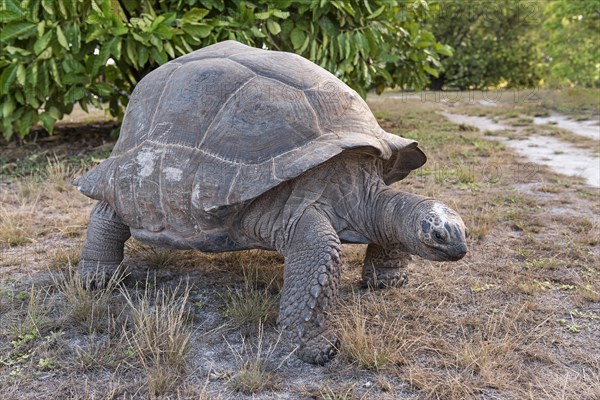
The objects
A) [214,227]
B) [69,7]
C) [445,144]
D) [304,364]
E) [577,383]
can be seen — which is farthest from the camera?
[445,144]

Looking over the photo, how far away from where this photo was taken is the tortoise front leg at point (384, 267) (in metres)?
3.40

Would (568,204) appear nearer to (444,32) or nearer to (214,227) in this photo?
(214,227)

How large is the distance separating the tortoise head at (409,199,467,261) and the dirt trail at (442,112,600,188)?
12.7 feet

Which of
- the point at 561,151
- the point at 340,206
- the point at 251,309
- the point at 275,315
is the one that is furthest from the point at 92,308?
the point at 561,151

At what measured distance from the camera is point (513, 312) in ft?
9.99

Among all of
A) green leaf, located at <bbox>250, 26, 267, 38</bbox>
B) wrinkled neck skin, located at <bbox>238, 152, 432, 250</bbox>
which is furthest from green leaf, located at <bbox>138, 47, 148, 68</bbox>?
wrinkled neck skin, located at <bbox>238, 152, 432, 250</bbox>

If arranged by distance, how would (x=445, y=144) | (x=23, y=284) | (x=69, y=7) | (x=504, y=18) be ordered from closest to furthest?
(x=23, y=284) → (x=69, y=7) → (x=445, y=144) → (x=504, y=18)

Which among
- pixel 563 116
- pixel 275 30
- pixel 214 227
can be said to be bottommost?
pixel 563 116

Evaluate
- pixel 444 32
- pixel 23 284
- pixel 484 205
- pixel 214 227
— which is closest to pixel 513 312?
Answer: pixel 214 227

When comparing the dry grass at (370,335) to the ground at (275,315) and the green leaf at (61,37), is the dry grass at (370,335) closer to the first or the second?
the ground at (275,315)

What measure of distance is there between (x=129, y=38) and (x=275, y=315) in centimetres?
407

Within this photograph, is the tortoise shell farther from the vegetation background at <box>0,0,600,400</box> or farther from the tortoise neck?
the vegetation background at <box>0,0,600,400</box>

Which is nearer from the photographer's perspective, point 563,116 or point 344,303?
point 344,303

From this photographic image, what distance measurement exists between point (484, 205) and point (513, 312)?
84.4 inches
